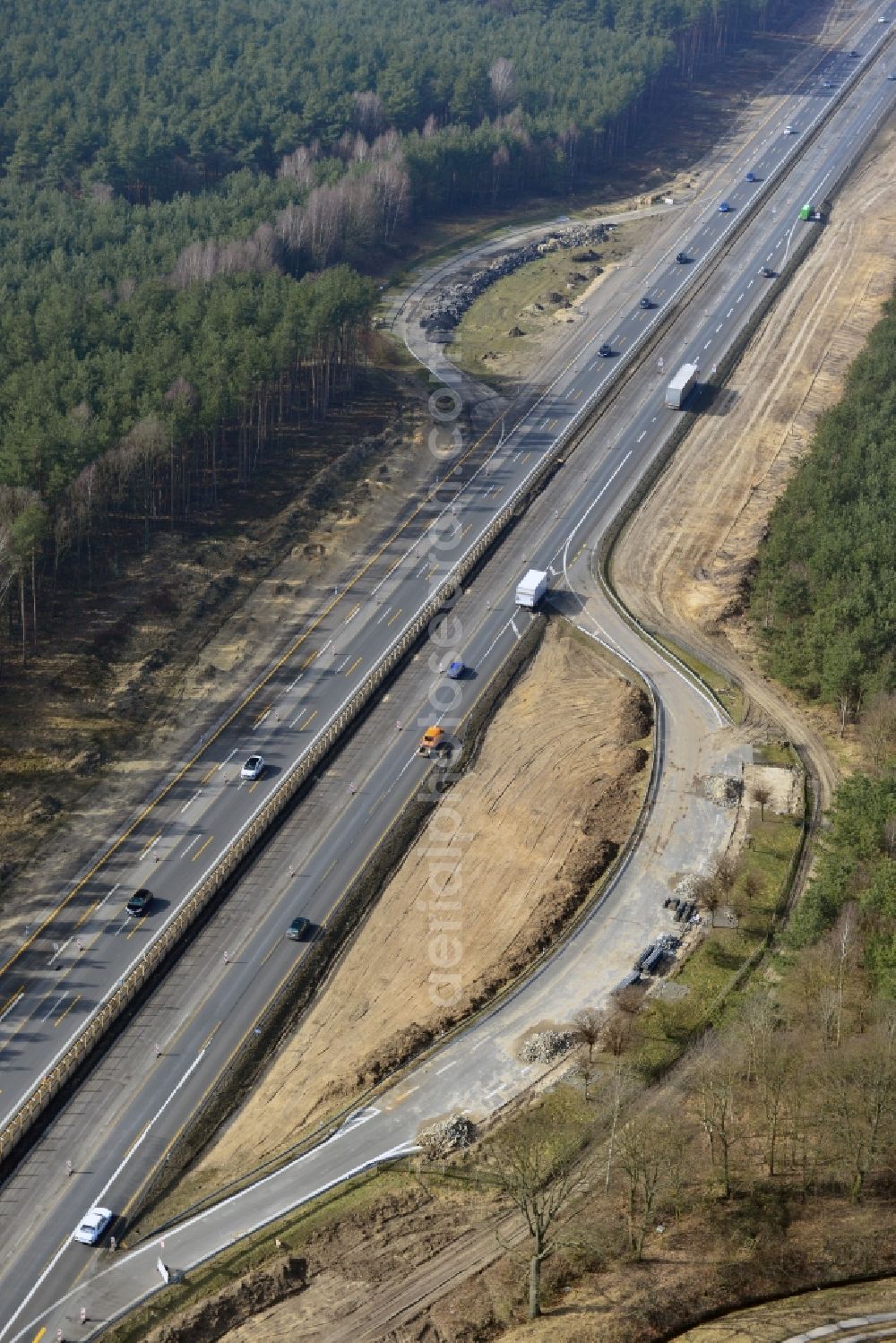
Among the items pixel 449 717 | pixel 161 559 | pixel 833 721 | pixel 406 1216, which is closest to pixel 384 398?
pixel 161 559

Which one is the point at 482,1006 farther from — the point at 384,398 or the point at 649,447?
the point at 384,398

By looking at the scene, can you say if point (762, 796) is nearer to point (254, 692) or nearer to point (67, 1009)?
point (254, 692)

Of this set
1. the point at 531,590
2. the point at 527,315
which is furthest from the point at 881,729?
the point at 527,315

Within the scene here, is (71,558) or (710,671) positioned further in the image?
(71,558)

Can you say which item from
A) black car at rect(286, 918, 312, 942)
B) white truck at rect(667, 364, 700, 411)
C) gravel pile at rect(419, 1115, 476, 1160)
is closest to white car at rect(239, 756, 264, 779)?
black car at rect(286, 918, 312, 942)

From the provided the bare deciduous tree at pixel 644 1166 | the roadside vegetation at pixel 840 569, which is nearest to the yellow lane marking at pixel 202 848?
the bare deciduous tree at pixel 644 1166

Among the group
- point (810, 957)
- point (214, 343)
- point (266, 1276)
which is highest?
point (214, 343)

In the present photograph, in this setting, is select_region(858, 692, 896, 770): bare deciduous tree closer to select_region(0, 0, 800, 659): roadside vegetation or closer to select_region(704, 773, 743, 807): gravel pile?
select_region(704, 773, 743, 807): gravel pile
